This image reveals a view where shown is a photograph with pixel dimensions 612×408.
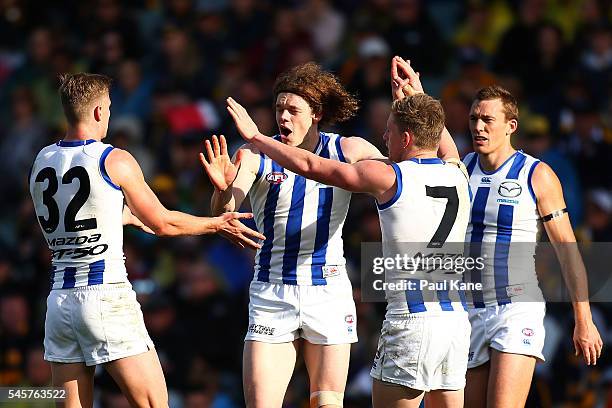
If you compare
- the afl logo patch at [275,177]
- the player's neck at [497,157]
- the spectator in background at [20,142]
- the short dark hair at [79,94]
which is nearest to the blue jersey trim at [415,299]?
the afl logo patch at [275,177]

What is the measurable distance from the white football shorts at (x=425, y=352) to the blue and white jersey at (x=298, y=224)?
0.88 m

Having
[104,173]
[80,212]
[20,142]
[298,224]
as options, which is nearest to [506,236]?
[298,224]

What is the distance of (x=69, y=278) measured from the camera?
22.8 feet

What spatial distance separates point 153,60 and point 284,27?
1.96m

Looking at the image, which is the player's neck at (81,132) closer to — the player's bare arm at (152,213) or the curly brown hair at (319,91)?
the player's bare arm at (152,213)

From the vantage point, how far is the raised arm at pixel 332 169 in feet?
22.2

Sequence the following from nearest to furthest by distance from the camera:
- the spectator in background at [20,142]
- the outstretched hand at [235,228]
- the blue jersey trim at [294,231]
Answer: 1. the outstretched hand at [235,228]
2. the blue jersey trim at [294,231]
3. the spectator in background at [20,142]

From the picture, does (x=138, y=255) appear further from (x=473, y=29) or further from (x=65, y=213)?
(x=65, y=213)

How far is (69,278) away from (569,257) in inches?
132

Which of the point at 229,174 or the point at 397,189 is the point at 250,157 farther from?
the point at 397,189

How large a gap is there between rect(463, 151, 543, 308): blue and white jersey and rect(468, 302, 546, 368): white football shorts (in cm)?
7

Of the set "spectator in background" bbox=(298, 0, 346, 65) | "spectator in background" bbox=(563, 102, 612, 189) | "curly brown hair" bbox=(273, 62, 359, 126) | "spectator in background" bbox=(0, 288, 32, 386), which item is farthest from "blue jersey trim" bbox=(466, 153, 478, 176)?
"spectator in background" bbox=(298, 0, 346, 65)

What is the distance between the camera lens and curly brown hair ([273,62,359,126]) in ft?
25.2

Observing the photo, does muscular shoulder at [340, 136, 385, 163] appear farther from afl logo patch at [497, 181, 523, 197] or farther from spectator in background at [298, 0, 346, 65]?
spectator in background at [298, 0, 346, 65]
